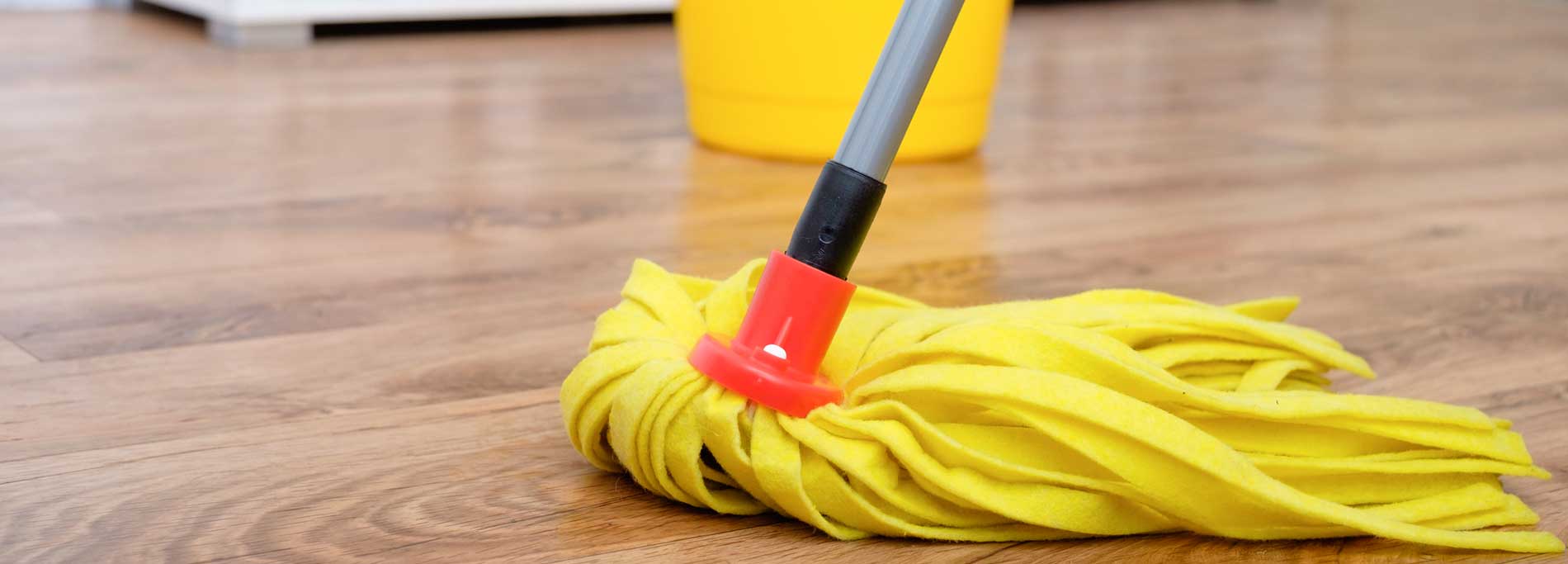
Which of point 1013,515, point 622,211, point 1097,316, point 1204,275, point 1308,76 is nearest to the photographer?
point 1013,515

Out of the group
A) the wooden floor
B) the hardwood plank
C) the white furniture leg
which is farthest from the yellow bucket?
the white furniture leg

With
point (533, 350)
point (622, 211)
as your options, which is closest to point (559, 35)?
point (622, 211)

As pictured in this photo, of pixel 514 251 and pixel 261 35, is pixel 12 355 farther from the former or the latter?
pixel 261 35

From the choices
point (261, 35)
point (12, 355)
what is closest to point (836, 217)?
point (12, 355)

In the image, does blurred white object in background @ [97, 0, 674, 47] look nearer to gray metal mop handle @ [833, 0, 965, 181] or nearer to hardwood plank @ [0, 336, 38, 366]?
hardwood plank @ [0, 336, 38, 366]

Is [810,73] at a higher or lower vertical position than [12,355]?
higher

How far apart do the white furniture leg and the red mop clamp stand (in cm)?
176

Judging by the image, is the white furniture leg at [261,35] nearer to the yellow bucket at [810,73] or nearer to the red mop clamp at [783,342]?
the yellow bucket at [810,73]

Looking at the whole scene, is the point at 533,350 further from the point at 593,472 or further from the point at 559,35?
the point at 559,35

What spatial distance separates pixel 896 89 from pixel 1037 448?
0.46 ft

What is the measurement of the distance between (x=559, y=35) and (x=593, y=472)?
72.2 inches

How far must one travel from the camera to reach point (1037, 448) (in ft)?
1.90

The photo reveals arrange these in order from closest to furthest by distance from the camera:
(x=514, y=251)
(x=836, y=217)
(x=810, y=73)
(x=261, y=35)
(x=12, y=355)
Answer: (x=836, y=217) → (x=12, y=355) → (x=514, y=251) → (x=810, y=73) → (x=261, y=35)

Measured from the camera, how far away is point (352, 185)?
1.27 meters
